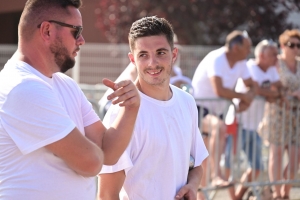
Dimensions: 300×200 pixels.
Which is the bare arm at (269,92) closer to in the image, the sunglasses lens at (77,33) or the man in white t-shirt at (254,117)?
the man in white t-shirt at (254,117)

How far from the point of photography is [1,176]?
3.05 m

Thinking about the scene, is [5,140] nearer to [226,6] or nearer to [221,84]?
[221,84]

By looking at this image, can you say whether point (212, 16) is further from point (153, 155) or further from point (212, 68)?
point (153, 155)

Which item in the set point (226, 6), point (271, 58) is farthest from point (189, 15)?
point (271, 58)

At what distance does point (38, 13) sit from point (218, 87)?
4.97 meters

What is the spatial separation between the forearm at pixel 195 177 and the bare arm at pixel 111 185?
446mm

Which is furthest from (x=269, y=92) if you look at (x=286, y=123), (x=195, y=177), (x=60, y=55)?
(x=60, y=55)

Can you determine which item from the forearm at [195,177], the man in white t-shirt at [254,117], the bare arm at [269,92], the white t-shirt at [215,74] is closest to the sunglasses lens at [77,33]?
the forearm at [195,177]

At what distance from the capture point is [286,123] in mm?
8688

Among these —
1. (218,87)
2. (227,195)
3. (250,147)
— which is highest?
(218,87)

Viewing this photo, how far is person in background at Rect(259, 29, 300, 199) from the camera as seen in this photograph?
8.62m

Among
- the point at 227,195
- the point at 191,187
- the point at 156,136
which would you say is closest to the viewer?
the point at 156,136

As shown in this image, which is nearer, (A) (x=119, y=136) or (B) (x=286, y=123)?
(A) (x=119, y=136)

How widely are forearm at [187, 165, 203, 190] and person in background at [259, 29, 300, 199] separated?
4.64 metres
